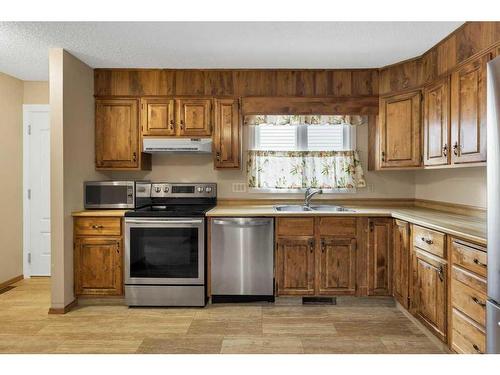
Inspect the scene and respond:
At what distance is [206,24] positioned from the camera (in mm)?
2594

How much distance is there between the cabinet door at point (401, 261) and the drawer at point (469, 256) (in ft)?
2.30

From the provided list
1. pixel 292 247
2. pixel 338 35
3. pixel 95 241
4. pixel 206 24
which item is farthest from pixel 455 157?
pixel 95 241

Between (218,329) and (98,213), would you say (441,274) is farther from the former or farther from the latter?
(98,213)

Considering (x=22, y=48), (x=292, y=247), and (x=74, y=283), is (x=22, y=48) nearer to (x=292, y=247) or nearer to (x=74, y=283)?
(x=74, y=283)

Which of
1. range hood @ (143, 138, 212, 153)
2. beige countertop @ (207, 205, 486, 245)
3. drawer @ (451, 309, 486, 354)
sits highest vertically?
range hood @ (143, 138, 212, 153)

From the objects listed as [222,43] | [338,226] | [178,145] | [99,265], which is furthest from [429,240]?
[99,265]

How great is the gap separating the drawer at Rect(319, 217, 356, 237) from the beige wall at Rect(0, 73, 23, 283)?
3506 mm

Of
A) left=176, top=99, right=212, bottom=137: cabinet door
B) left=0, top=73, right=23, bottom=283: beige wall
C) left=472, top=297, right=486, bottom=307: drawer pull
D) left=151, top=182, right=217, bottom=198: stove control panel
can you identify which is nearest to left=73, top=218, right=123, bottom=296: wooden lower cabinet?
left=151, top=182, right=217, bottom=198: stove control panel

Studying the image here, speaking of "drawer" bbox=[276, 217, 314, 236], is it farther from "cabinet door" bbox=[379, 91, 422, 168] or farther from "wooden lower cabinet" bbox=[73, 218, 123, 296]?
"wooden lower cabinet" bbox=[73, 218, 123, 296]

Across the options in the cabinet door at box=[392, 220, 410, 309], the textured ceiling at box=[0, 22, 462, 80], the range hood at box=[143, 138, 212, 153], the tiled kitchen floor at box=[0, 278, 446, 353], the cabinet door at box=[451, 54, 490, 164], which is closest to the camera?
the cabinet door at box=[451, 54, 490, 164]

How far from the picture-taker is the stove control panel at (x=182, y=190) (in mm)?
3809

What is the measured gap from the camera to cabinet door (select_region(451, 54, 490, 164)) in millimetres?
2327

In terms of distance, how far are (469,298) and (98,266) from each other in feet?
9.84

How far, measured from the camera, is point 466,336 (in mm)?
2066
